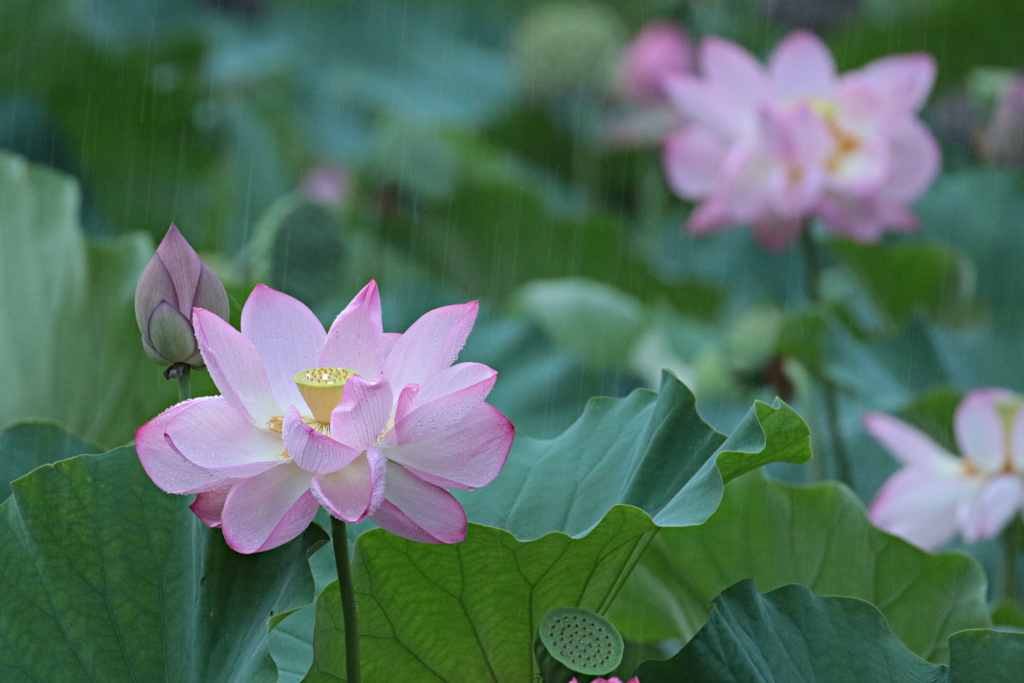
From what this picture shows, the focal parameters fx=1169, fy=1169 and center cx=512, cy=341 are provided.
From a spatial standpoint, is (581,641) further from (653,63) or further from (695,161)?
(653,63)

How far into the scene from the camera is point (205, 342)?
0.45 metres

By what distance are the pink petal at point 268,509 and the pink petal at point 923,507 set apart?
0.53 metres

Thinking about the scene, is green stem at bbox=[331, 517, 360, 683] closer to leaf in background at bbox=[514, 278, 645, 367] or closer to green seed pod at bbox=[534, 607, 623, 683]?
green seed pod at bbox=[534, 607, 623, 683]

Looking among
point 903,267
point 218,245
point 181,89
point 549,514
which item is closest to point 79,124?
point 181,89

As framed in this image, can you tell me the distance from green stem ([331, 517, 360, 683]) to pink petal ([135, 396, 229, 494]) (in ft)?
0.16

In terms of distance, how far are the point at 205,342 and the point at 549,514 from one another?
201 mm

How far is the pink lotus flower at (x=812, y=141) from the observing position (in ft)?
3.49

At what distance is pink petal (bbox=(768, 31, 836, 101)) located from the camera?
1086 mm

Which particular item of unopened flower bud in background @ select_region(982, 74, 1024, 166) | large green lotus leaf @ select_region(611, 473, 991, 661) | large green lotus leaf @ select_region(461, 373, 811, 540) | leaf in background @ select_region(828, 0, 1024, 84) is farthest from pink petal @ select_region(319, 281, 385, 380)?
leaf in background @ select_region(828, 0, 1024, 84)

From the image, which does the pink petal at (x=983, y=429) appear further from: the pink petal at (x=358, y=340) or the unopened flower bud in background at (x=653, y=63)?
the unopened flower bud in background at (x=653, y=63)

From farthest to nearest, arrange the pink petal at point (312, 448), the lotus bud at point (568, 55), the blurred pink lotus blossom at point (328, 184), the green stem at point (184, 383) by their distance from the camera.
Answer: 1. the lotus bud at point (568, 55)
2. the blurred pink lotus blossom at point (328, 184)
3. the green stem at point (184, 383)
4. the pink petal at point (312, 448)

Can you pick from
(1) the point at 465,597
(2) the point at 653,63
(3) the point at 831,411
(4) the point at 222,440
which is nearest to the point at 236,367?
(4) the point at 222,440

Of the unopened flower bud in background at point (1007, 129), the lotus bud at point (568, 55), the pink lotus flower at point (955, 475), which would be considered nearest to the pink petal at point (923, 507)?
the pink lotus flower at point (955, 475)

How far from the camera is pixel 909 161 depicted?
3.59 feet
